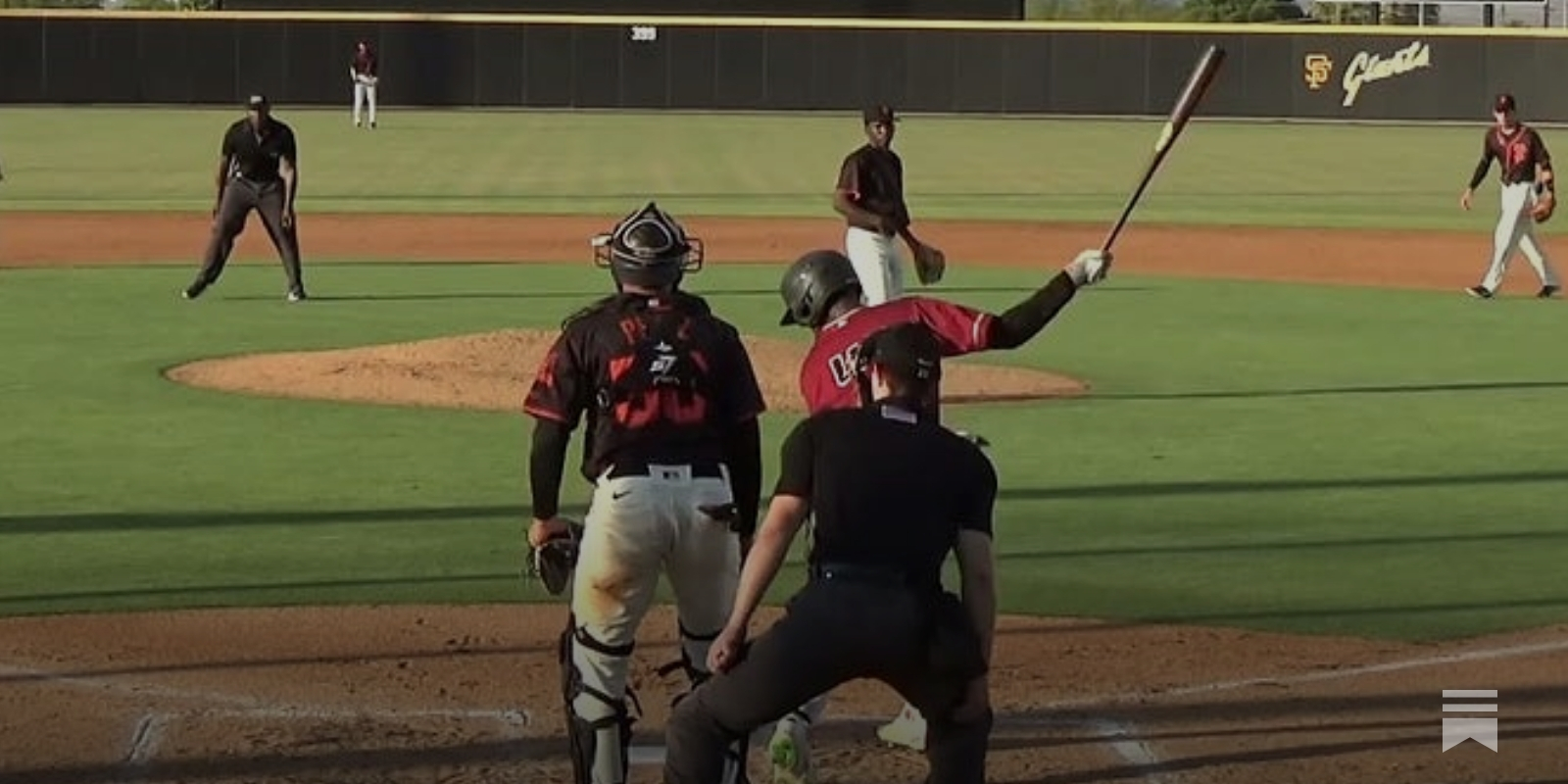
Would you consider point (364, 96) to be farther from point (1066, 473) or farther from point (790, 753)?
point (790, 753)

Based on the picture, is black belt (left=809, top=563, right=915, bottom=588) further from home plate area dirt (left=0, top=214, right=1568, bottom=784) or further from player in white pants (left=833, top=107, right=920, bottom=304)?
player in white pants (left=833, top=107, right=920, bottom=304)

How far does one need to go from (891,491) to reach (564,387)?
1.35 m

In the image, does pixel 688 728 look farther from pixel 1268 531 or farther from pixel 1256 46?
pixel 1256 46

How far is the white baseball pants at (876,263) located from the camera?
1379 centimetres

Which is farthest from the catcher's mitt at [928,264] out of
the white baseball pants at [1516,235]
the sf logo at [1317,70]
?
the sf logo at [1317,70]

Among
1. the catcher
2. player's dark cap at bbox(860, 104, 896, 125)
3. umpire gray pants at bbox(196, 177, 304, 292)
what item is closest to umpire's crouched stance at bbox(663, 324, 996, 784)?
the catcher

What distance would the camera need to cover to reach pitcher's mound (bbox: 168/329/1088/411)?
16172mm

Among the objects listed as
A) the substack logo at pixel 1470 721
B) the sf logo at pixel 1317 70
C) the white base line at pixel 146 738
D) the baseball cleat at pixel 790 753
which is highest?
the sf logo at pixel 1317 70

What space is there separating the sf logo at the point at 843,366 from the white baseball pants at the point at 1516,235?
17.8 meters

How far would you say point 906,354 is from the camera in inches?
235

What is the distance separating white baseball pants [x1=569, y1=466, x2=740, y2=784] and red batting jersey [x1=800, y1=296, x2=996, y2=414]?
0.42 m

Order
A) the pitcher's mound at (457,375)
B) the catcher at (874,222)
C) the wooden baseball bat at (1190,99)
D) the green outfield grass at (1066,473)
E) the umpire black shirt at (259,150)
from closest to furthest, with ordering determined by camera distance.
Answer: the wooden baseball bat at (1190,99) < the green outfield grass at (1066,473) < the catcher at (874,222) < the pitcher's mound at (457,375) < the umpire black shirt at (259,150)

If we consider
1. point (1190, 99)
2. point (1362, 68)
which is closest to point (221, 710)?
point (1190, 99)

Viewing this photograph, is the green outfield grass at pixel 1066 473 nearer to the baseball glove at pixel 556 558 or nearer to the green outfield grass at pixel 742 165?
the baseball glove at pixel 556 558
